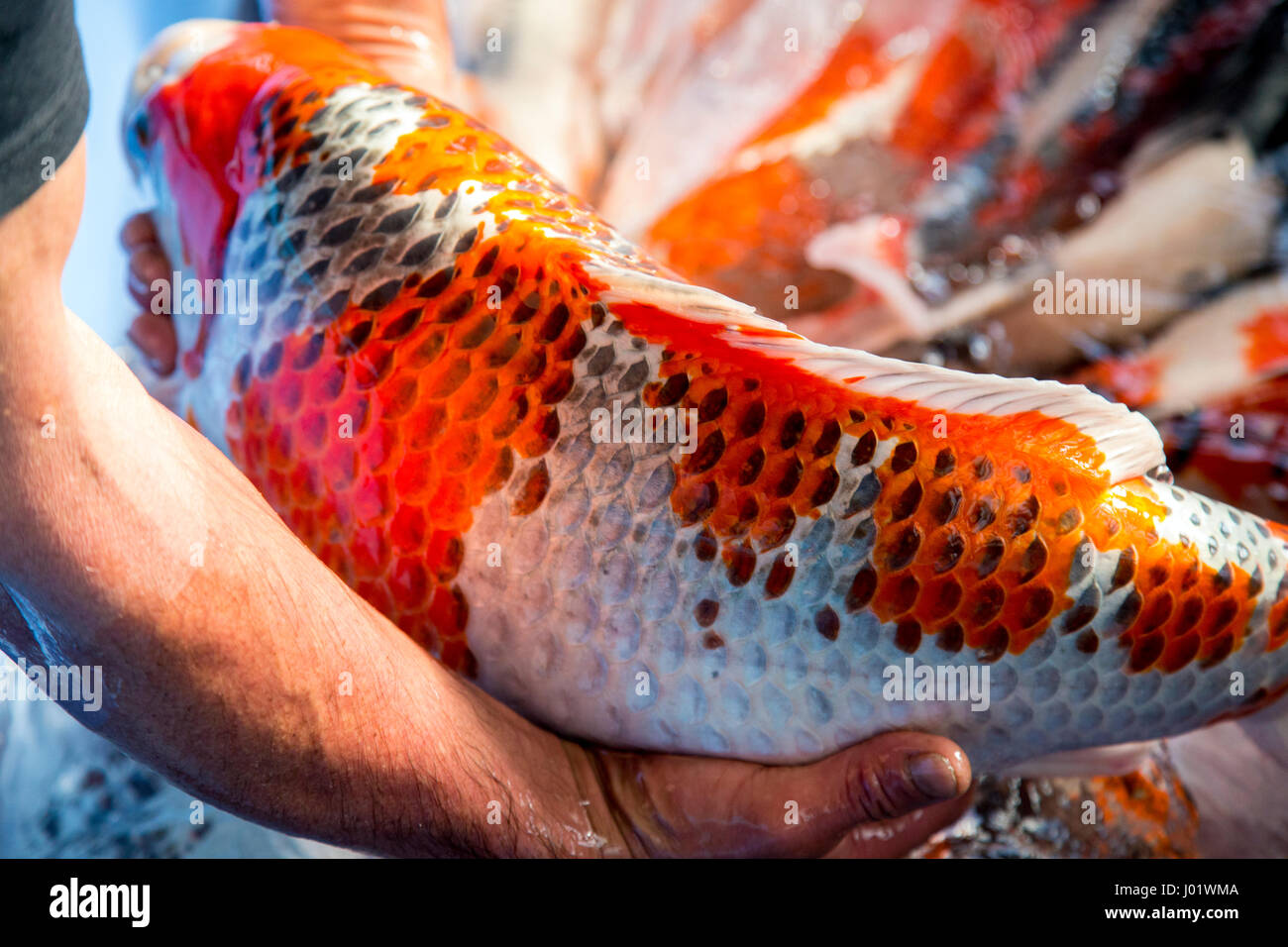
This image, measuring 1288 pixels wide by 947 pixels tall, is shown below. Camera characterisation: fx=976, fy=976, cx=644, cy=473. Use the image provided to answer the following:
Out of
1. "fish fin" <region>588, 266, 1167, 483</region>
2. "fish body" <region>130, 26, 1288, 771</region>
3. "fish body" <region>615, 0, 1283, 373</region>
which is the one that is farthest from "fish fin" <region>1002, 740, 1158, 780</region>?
"fish body" <region>615, 0, 1283, 373</region>

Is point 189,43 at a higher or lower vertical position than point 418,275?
higher

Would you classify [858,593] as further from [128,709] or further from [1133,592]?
[128,709]

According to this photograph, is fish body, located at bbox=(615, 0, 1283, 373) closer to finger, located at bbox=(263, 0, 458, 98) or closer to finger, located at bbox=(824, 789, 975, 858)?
finger, located at bbox=(263, 0, 458, 98)

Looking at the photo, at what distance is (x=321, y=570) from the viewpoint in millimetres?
456

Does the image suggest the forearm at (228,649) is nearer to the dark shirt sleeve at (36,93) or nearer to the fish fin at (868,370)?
the dark shirt sleeve at (36,93)

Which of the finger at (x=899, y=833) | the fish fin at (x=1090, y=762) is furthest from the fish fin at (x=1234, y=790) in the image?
the finger at (x=899, y=833)

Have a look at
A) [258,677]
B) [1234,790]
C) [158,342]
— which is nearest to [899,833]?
[1234,790]

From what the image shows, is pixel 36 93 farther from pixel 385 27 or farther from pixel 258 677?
pixel 385 27

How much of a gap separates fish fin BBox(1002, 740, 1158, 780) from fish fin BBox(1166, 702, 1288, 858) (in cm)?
7

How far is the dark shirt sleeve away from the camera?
0.28 m

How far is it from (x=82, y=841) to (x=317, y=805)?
262 mm

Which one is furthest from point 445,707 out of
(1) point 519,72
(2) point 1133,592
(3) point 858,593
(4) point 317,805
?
(1) point 519,72

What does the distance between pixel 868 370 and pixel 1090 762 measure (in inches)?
12.0

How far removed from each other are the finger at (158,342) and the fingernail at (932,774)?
19.2 inches
